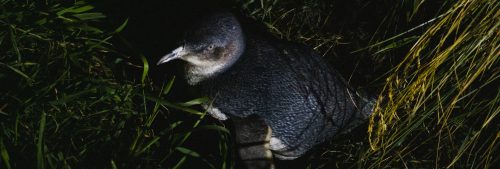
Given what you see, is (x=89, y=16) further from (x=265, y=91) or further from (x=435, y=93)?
(x=435, y=93)

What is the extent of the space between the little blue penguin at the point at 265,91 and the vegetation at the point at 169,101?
0.11 m

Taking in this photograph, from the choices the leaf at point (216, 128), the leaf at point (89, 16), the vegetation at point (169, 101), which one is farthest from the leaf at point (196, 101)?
the leaf at point (89, 16)

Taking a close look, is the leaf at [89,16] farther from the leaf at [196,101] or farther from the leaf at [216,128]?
the leaf at [216,128]

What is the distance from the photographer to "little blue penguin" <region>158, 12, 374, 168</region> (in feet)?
7.64

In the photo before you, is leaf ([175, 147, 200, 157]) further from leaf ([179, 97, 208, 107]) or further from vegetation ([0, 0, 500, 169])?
leaf ([179, 97, 208, 107])

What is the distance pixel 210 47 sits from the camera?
2299 mm

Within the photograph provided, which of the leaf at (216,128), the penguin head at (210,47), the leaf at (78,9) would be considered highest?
the leaf at (78,9)

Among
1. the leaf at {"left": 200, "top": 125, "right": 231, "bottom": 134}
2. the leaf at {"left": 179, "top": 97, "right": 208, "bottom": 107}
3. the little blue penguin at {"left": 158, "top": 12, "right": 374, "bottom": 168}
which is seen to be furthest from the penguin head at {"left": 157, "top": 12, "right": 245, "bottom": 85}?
the leaf at {"left": 200, "top": 125, "right": 231, "bottom": 134}

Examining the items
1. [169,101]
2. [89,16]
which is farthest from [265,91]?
[89,16]

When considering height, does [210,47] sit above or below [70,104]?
above

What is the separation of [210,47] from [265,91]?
265mm

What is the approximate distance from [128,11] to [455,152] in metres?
1.49

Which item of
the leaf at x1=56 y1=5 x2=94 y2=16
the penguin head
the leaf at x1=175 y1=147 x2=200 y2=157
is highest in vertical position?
the leaf at x1=56 y1=5 x2=94 y2=16

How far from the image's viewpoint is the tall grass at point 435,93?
2.18 m
